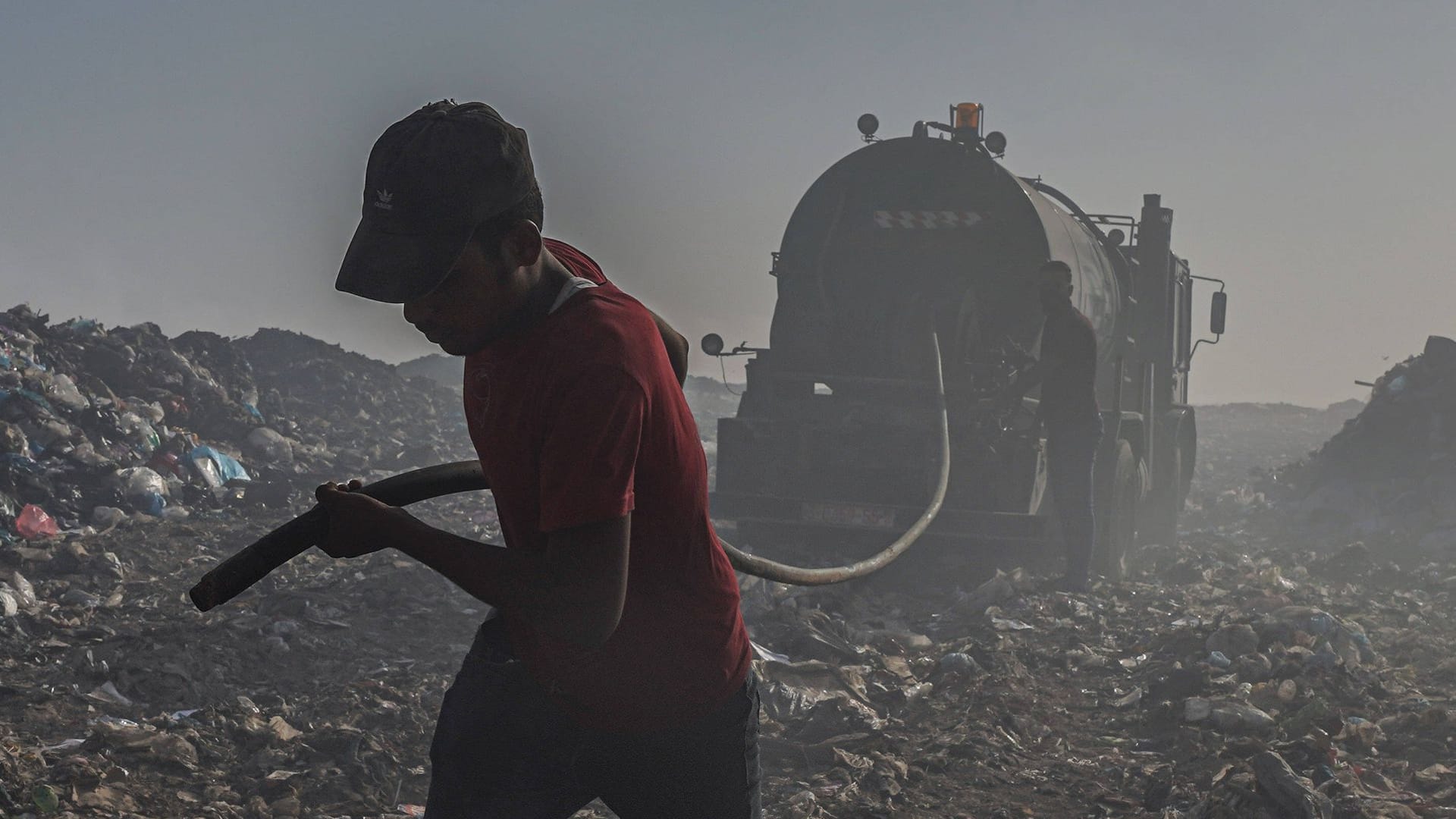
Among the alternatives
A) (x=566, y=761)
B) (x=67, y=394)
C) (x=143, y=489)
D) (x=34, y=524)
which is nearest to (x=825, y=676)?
(x=566, y=761)

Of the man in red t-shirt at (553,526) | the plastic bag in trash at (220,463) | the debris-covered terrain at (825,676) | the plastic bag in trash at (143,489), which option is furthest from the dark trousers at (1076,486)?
the plastic bag in trash at (220,463)

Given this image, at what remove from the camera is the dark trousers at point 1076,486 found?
8766mm

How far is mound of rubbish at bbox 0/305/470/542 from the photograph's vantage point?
1144 cm

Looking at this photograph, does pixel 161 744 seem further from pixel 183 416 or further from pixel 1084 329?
pixel 183 416

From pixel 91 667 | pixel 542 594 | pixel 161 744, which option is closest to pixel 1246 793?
pixel 542 594

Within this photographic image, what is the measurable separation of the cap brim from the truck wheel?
8.16 meters

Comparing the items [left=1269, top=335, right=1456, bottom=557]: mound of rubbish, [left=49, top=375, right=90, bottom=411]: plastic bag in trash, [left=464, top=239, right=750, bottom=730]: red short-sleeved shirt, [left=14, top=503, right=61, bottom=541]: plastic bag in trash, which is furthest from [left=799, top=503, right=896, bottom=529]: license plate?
[left=49, top=375, right=90, bottom=411]: plastic bag in trash

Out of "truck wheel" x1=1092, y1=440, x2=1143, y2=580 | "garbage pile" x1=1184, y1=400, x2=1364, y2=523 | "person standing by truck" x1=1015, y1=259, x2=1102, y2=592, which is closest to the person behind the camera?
"person standing by truck" x1=1015, y1=259, x2=1102, y2=592

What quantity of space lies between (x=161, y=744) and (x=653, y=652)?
3.26 m

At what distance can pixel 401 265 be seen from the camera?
1890 mm

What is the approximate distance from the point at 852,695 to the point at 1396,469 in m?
11.8

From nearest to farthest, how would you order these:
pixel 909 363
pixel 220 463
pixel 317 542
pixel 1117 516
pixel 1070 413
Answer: pixel 317 542, pixel 1070 413, pixel 909 363, pixel 1117 516, pixel 220 463

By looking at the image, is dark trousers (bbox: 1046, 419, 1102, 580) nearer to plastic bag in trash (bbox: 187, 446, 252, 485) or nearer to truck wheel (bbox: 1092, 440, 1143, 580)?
truck wheel (bbox: 1092, 440, 1143, 580)

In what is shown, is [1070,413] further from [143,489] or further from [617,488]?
[143,489]
